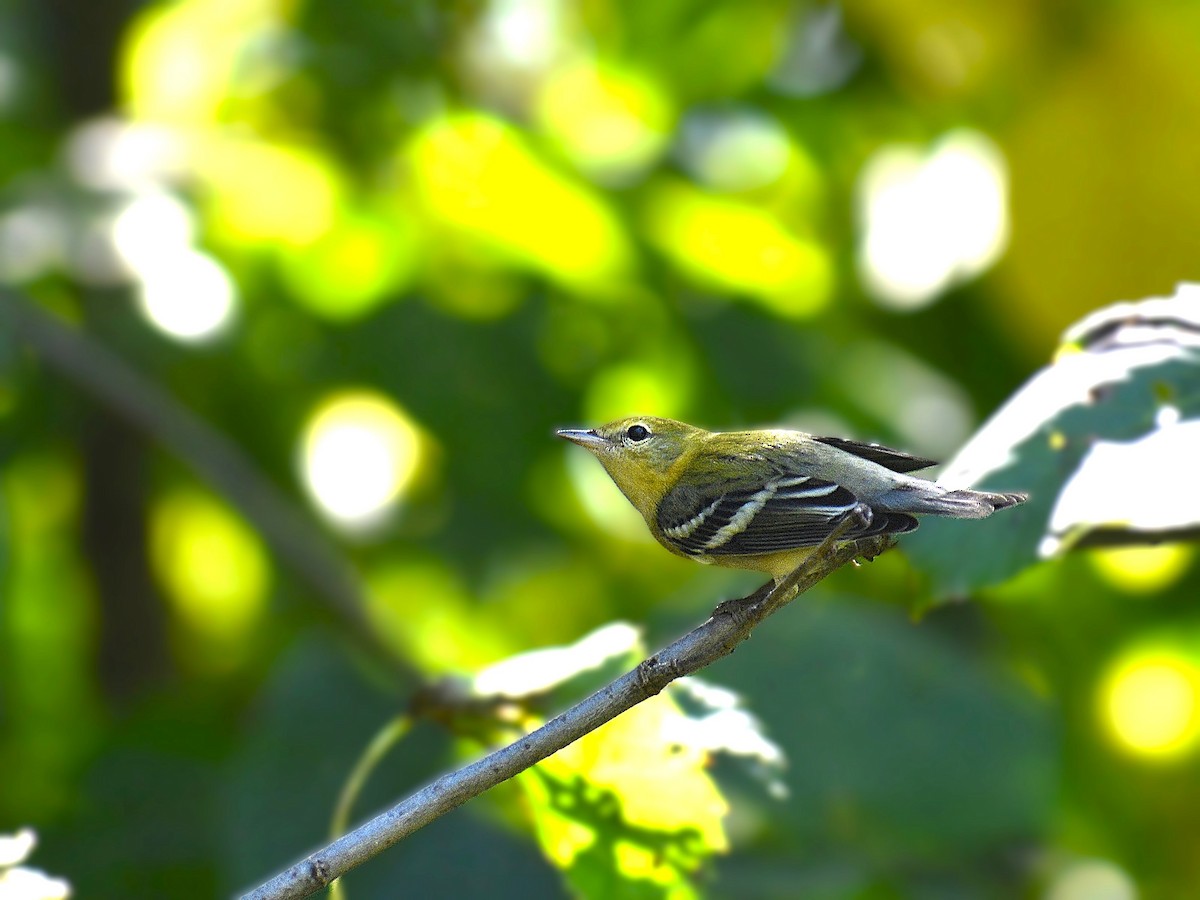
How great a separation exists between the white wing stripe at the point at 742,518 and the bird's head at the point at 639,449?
1.19ft

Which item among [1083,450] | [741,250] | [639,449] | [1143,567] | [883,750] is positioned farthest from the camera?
[741,250]

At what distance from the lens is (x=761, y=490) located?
2.31 m

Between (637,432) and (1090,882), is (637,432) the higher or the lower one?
the higher one

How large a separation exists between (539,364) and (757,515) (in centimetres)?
194

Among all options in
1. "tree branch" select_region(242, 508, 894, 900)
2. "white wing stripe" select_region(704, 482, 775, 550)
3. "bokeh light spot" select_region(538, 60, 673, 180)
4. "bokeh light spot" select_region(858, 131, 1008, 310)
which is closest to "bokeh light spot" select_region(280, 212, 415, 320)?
"bokeh light spot" select_region(538, 60, 673, 180)

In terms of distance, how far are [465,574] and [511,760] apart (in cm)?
237

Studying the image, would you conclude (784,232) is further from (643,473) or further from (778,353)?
(643,473)

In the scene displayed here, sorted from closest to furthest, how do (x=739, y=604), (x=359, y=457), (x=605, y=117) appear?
(x=739, y=604)
(x=359, y=457)
(x=605, y=117)

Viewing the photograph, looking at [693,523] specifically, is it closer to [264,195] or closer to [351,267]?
[351,267]

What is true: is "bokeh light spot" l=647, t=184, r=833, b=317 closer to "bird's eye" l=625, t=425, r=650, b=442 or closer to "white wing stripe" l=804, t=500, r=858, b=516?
"bird's eye" l=625, t=425, r=650, b=442

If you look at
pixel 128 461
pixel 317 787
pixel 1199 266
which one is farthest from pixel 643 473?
pixel 128 461

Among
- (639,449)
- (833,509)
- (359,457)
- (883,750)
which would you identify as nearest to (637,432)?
(639,449)

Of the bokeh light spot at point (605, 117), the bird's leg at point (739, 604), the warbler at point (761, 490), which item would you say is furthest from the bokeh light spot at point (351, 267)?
the bird's leg at point (739, 604)

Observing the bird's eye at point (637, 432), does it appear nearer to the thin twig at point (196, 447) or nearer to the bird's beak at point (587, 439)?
the bird's beak at point (587, 439)
